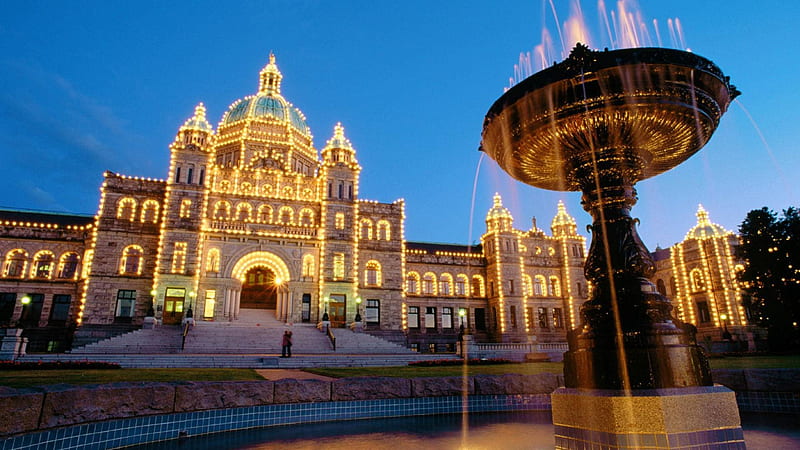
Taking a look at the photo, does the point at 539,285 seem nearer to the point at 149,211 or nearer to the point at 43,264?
the point at 149,211

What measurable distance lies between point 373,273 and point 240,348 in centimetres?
1470

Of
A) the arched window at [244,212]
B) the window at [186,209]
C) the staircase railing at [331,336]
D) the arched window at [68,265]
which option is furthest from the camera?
the arched window at [244,212]

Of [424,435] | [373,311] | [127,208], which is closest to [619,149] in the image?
[424,435]

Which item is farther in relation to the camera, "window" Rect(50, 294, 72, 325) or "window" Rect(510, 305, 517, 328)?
"window" Rect(510, 305, 517, 328)

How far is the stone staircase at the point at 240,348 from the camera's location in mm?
20234

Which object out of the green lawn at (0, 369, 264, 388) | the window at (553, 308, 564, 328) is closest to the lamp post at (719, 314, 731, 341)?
the window at (553, 308, 564, 328)

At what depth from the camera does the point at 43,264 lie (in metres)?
33.8

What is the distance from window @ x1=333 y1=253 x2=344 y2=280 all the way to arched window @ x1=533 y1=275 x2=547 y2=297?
2053 centimetres

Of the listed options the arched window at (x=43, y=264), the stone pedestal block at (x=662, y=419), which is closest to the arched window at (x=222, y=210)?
the arched window at (x=43, y=264)

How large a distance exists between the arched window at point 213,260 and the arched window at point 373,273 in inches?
471

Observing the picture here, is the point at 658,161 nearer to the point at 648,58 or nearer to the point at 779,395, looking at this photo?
the point at 648,58

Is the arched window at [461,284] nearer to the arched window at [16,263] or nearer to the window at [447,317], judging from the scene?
the window at [447,317]

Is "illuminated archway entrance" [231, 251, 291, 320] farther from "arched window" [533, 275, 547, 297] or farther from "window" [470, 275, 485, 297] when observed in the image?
"arched window" [533, 275, 547, 297]

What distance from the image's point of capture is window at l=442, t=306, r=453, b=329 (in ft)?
141
